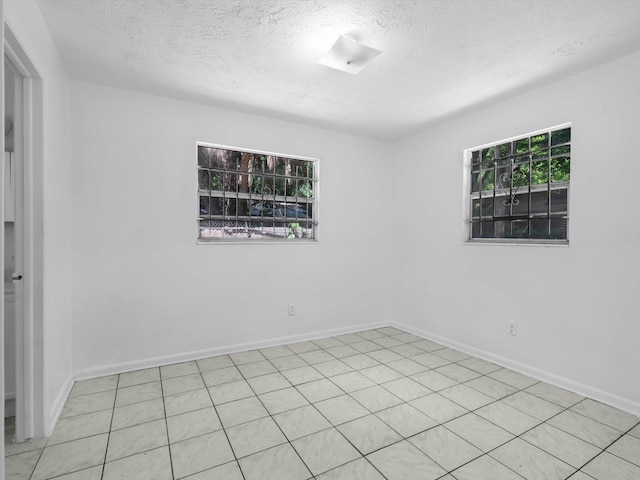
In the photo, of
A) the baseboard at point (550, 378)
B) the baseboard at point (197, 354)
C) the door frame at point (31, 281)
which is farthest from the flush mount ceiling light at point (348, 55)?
the baseboard at point (550, 378)

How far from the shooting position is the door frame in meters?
1.98

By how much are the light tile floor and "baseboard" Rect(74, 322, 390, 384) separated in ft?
0.28

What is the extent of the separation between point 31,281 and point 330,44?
2.38 meters

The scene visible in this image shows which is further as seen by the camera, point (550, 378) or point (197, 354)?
point (197, 354)

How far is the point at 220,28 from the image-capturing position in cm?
216

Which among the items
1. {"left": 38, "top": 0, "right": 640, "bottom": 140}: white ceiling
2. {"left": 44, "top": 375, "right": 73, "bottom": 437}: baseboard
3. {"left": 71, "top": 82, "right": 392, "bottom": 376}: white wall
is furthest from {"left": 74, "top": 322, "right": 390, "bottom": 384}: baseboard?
{"left": 38, "top": 0, "right": 640, "bottom": 140}: white ceiling

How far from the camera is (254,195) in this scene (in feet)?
12.2

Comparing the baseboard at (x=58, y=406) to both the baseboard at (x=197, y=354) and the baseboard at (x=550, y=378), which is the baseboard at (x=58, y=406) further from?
the baseboard at (x=550, y=378)

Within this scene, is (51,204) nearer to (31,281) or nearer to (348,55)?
(31,281)

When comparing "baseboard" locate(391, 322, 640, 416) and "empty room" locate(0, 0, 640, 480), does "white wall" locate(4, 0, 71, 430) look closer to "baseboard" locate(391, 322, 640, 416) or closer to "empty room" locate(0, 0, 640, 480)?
"empty room" locate(0, 0, 640, 480)

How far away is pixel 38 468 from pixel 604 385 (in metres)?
3.66

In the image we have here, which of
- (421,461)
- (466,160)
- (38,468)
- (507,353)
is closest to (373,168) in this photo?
(466,160)

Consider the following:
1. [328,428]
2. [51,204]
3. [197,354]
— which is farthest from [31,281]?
[328,428]

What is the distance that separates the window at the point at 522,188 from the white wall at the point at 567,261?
127mm
